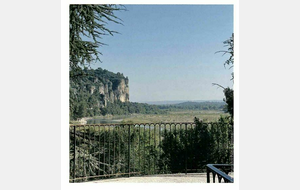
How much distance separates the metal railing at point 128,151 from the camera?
5.85m

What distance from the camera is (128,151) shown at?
5.65 m

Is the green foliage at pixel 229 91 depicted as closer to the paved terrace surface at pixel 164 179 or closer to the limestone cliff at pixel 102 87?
the paved terrace surface at pixel 164 179

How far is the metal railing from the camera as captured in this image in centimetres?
585

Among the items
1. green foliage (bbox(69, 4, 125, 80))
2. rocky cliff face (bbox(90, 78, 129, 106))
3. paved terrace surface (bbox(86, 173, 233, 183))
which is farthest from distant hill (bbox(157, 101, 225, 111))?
green foliage (bbox(69, 4, 125, 80))

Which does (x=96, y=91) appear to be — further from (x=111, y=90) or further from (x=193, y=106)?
(x=193, y=106)

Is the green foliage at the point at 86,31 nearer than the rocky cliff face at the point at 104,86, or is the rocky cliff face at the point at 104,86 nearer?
the green foliage at the point at 86,31

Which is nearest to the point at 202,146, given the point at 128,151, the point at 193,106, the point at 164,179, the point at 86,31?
the point at 193,106

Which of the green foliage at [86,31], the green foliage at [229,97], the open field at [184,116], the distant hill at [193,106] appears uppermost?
the green foliage at [86,31]

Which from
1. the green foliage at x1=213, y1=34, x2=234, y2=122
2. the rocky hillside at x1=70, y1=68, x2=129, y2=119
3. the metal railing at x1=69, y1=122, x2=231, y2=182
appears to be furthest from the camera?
the rocky hillside at x1=70, y1=68, x2=129, y2=119

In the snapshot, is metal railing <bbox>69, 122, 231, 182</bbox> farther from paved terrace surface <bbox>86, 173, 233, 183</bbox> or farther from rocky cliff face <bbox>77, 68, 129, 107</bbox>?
rocky cliff face <bbox>77, 68, 129, 107</bbox>

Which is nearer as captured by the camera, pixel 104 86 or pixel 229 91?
pixel 229 91

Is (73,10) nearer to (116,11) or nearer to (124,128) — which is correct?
(116,11)

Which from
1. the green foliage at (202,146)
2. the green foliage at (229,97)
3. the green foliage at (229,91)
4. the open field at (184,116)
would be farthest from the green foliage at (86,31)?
the green foliage at (229,97)
